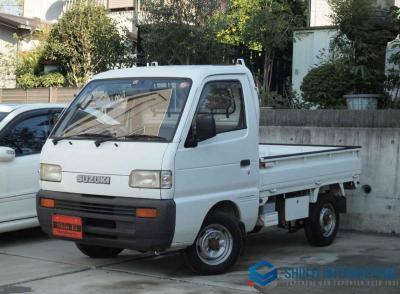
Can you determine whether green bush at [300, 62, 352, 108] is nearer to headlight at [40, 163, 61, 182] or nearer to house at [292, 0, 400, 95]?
house at [292, 0, 400, 95]

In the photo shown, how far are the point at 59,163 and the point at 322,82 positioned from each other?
5.99 meters

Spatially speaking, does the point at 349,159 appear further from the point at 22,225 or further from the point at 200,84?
the point at 22,225

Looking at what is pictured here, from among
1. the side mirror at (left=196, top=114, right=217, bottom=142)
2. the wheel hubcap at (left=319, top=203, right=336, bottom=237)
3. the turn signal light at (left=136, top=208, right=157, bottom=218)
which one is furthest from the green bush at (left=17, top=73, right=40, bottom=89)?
the turn signal light at (left=136, top=208, right=157, bottom=218)

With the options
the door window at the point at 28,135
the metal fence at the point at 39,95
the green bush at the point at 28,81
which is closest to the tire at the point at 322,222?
the door window at the point at 28,135

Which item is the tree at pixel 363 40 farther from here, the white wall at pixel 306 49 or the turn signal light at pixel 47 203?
the turn signal light at pixel 47 203

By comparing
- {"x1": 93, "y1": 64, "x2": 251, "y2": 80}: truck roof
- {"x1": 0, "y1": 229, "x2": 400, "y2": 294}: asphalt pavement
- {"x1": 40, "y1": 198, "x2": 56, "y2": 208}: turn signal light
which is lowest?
{"x1": 0, "y1": 229, "x2": 400, "y2": 294}: asphalt pavement

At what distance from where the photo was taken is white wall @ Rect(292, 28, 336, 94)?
13.5 meters

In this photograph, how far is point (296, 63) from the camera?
13.7 metres

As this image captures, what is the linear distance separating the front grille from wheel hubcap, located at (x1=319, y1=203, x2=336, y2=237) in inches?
121

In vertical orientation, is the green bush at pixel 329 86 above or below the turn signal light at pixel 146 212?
above

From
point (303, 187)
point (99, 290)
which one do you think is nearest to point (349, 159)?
point (303, 187)

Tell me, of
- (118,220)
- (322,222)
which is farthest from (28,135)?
A: (322,222)

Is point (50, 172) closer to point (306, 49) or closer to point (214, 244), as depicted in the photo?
point (214, 244)

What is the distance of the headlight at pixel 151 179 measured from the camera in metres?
5.92
